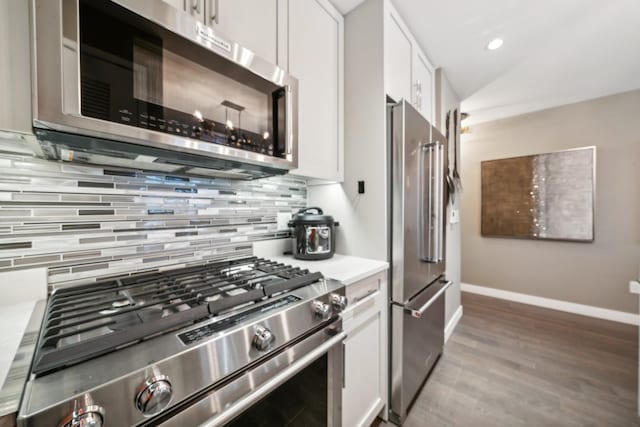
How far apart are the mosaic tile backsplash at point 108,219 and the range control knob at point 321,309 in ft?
2.19

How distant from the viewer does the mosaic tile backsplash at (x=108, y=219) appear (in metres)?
0.77

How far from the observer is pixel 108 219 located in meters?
0.92

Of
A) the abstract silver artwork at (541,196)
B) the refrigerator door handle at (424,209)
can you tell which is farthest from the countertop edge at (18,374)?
the abstract silver artwork at (541,196)

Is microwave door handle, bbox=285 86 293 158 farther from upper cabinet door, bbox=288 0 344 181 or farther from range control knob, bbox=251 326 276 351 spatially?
range control knob, bbox=251 326 276 351

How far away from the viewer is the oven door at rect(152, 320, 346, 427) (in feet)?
1.86

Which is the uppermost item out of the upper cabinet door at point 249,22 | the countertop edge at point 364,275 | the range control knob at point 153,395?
the upper cabinet door at point 249,22

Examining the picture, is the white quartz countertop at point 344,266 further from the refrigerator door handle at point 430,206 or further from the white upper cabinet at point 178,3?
the white upper cabinet at point 178,3

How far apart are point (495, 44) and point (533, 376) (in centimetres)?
255

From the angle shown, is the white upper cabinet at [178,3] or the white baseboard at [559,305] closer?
the white upper cabinet at [178,3]

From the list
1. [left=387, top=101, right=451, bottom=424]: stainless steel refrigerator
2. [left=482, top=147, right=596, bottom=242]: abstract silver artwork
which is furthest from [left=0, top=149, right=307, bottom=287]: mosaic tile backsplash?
[left=482, top=147, right=596, bottom=242]: abstract silver artwork

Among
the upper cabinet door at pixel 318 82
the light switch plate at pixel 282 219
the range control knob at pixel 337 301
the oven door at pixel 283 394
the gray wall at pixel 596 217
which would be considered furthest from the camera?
the gray wall at pixel 596 217

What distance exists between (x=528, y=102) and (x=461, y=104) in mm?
757

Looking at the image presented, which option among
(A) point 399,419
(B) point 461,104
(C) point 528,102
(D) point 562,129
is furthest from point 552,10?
(A) point 399,419

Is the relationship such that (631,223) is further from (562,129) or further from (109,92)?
(109,92)
